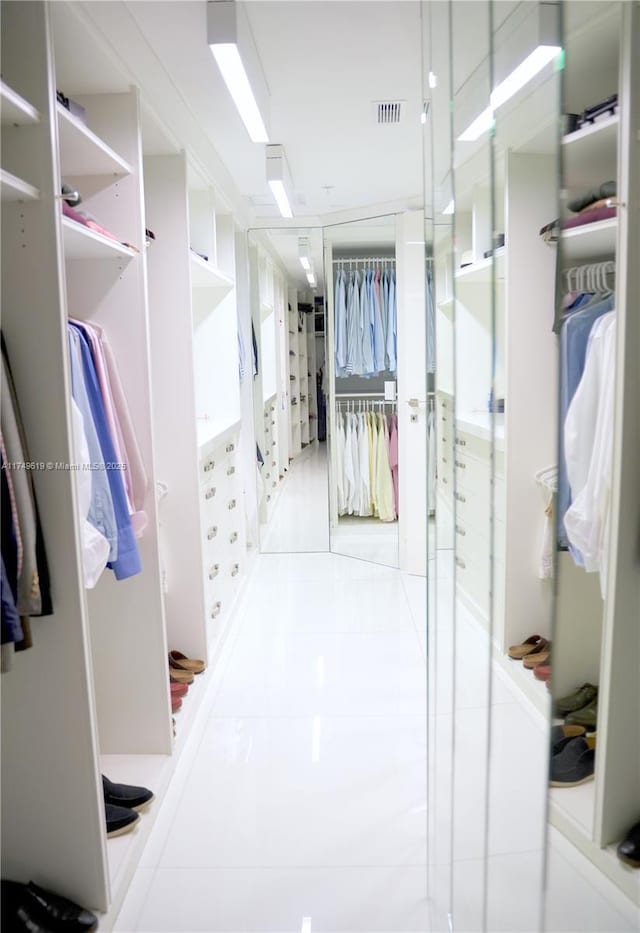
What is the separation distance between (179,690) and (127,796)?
2.25 ft

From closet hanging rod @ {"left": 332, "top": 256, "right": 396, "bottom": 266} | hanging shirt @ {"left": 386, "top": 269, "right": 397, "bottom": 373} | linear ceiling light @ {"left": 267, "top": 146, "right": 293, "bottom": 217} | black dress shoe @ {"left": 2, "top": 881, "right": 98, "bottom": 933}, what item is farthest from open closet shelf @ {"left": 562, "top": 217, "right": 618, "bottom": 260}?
closet hanging rod @ {"left": 332, "top": 256, "right": 396, "bottom": 266}

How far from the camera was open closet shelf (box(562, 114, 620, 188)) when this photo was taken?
0.71m

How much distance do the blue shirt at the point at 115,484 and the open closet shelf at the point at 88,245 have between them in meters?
0.23

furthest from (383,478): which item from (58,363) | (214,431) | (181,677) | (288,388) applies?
(58,363)

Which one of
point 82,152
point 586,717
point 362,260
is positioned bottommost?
point 586,717

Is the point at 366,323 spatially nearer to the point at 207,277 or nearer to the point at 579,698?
the point at 207,277

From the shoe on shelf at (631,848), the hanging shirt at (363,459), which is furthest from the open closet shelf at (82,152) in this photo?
the hanging shirt at (363,459)

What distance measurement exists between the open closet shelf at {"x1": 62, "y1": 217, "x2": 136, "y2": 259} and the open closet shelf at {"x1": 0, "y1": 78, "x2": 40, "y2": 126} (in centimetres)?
24

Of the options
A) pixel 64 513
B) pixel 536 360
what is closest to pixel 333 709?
pixel 64 513

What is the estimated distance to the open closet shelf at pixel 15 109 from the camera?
4.36 ft

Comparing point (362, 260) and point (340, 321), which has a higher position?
point (362, 260)

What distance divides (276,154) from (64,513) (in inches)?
97.1

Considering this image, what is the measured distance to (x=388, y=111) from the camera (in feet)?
9.70

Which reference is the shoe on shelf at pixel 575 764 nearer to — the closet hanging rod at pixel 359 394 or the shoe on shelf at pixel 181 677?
the shoe on shelf at pixel 181 677
